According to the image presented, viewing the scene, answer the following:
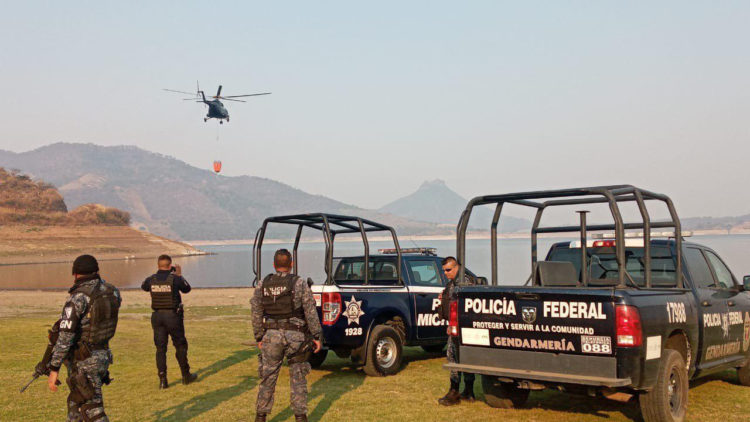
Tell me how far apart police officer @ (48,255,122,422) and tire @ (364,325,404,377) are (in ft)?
16.6

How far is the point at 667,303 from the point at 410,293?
4998 mm

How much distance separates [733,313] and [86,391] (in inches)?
320

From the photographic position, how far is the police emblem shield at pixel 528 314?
7.50m

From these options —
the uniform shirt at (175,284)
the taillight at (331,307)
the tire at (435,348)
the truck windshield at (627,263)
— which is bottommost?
the tire at (435,348)

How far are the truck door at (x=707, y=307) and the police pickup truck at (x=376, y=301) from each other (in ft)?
11.7

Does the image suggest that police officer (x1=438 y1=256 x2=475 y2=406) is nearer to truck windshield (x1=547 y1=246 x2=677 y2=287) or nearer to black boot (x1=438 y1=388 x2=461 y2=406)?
black boot (x1=438 y1=388 x2=461 y2=406)

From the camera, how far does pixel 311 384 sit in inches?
421

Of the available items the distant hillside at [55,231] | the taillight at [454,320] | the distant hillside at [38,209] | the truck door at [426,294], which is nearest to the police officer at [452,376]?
the taillight at [454,320]

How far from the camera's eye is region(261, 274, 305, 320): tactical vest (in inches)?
293

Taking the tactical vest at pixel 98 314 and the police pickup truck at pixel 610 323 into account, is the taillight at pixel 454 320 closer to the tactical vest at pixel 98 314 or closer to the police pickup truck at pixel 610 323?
the police pickup truck at pixel 610 323

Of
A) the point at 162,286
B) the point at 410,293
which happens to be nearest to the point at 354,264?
the point at 410,293

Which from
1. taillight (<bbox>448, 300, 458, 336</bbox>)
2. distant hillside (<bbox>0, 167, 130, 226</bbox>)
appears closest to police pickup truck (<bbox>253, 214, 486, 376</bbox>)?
taillight (<bbox>448, 300, 458, 336</bbox>)

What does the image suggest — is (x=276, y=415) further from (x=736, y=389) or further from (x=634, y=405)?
(x=736, y=389)

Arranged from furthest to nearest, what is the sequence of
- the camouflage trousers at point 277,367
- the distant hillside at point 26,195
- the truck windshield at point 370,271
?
the distant hillside at point 26,195 → the truck windshield at point 370,271 → the camouflage trousers at point 277,367
